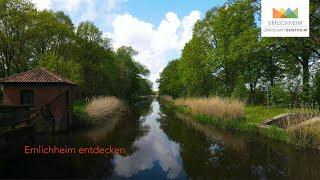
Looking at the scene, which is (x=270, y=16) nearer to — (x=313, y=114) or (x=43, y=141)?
(x=313, y=114)

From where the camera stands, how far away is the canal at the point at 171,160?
14344mm

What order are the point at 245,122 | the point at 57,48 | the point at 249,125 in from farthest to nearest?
the point at 57,48, the point at 245,122, the point at 249,125

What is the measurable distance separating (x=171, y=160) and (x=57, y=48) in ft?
142

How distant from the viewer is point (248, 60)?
43688 mm

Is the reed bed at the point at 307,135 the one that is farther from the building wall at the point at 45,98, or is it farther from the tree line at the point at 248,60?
the building wall at the point at 45,98

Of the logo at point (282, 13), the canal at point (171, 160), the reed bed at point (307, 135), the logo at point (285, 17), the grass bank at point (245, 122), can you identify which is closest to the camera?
the canal at point (171, 160)

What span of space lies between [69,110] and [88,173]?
17763 mm

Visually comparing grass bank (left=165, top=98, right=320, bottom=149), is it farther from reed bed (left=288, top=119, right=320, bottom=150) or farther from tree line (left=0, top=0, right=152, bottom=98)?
tree line (left=0, top=0, right=152, bottom=98)

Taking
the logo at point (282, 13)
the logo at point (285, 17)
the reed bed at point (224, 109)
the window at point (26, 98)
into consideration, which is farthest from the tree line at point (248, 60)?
the window at point (26, 98)

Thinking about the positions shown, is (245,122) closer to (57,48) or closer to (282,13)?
(282,13)

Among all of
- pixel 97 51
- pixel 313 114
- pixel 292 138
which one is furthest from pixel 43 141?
pixel 97 51

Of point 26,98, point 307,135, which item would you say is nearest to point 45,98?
point 26,98

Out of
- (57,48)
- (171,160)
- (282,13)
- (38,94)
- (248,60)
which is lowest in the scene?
(171,160)

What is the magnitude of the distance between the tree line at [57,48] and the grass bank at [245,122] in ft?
65.6
